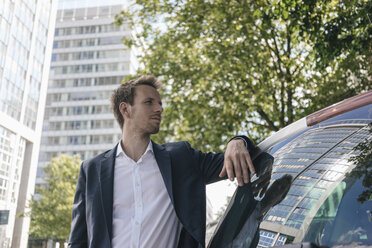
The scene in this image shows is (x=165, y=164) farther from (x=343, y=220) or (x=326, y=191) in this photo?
(x=343, y=220)

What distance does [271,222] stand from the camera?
51.3 inches

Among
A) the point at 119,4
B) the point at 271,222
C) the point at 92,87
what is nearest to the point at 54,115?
the point at 92,87

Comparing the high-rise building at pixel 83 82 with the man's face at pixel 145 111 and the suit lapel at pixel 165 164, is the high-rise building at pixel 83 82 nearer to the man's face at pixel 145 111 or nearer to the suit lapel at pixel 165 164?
the man's face at pixel 145 111

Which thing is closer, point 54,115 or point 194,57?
point 194,57

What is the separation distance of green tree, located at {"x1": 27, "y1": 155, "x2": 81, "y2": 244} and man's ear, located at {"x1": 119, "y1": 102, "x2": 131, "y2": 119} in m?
31.7

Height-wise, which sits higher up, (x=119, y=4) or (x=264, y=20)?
(x=119, y=4)

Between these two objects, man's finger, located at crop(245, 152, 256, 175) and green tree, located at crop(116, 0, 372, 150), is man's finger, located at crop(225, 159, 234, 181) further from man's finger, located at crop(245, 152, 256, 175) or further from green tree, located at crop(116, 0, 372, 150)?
green tree, located at crop(116, 0, 372, 150)

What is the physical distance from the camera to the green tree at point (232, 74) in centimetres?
1021

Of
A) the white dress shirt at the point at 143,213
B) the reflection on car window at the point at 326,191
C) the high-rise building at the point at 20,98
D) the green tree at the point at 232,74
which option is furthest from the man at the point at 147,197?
the high-rise building at the point at 20,98

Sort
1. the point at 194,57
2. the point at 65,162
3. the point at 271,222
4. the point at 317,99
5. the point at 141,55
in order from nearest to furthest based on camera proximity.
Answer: the point at 271,222
the point at 317,99
the point at 194,57
the point at 141,55
the point at 65,162

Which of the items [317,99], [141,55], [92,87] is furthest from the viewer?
[92,87]

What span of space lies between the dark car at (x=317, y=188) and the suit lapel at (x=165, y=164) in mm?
420

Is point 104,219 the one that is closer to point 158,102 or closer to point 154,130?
point 154,130

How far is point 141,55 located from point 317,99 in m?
4.94
